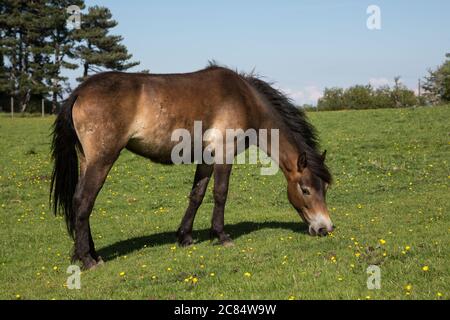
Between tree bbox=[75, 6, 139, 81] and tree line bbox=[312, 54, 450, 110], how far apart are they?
20623 mm

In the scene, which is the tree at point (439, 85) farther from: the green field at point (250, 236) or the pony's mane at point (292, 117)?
the pony's mane at point (292, 117)

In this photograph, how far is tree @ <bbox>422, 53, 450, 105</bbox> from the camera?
41.0 meters

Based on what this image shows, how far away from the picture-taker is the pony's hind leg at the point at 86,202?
7.42 meters

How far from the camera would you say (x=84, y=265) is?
7465mm

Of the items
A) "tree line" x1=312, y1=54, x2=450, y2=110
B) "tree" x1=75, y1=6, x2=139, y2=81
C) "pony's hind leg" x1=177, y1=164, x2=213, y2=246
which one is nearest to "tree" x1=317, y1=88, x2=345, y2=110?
"tree line" x1=312, y1=54, x2=450, y2=110

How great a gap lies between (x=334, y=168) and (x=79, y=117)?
11378mm

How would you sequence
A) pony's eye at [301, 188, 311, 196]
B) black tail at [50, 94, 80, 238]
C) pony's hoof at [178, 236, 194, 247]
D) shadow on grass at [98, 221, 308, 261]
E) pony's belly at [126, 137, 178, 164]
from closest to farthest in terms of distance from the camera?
pony's belly at [126, 137, 178, 164]
black tail at [50, 94, 80, 238]
pony's eye at [301, 188, 311, 196]
pony's hoof at [178, 236, 194, 247]
shadow on grass at [98, 221, 308, 261]

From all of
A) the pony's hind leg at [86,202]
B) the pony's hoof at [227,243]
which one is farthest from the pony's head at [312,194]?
the pony's hind leg at [86,202]

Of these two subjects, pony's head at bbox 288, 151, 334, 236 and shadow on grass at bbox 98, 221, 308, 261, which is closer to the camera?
pony's head at bbox 288, 151, 334, 236

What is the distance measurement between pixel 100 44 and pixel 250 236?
46.2m

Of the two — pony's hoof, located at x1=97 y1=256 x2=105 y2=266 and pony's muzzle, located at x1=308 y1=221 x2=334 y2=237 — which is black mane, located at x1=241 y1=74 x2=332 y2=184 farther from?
pony's hoof, located at x1=97 y1=256 x2=105 y2=266

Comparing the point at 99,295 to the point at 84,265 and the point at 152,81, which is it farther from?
the point at 152,81

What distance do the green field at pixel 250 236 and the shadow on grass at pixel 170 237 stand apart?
0.02 meters
